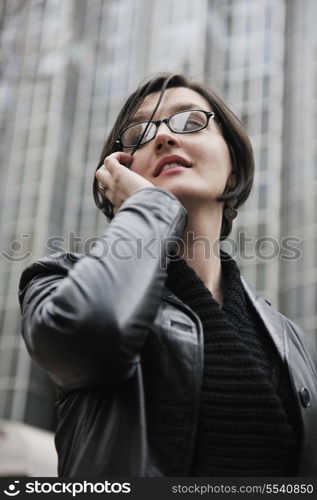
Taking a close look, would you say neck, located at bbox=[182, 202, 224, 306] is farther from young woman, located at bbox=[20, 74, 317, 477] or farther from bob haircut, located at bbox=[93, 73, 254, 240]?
bob haircut, located at bbox=[93, 73, 254, 240]

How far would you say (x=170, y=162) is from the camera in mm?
2463

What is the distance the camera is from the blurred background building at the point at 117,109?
27.2 m

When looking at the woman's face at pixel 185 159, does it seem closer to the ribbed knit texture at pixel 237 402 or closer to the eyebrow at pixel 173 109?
the eyebrow at pixel 173 109

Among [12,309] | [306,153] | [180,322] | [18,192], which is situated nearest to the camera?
[180,322]

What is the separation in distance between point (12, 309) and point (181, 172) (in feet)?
90.5

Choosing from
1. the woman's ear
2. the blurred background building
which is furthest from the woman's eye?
the blurred background building

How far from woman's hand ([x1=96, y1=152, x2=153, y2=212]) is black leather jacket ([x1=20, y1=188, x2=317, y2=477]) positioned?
0.18 m

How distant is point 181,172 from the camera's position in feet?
7.98

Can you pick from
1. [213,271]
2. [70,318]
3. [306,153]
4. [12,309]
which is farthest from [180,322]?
[12,309]

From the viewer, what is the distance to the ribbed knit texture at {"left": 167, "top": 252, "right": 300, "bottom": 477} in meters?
1.89

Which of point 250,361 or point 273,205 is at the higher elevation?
point 273,205

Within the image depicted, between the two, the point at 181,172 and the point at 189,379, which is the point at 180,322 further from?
the point at 181,172

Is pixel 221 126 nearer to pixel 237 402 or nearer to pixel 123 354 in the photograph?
pixel 237 402

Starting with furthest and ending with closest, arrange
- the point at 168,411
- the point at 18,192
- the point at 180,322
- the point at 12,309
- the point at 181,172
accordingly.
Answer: the point at 18,192 → the point at 12,309 → the point at 181,172 → the point at 180,322 → the point at 168,411
